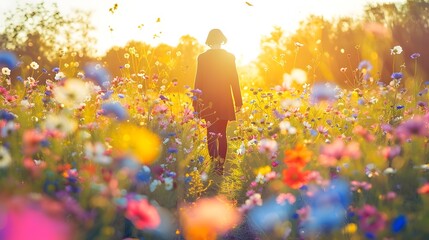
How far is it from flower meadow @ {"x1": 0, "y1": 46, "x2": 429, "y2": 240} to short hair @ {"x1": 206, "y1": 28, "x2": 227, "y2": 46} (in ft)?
2.51

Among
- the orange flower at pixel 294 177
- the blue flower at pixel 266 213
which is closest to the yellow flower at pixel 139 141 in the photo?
the blue flower at pixel 266 213

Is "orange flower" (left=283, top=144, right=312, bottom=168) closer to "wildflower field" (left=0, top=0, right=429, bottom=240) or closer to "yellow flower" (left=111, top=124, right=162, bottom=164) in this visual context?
"wildflower field" (left=0, top=0, right=429, bottom=240)

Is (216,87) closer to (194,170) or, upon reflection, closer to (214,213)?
(194,170)

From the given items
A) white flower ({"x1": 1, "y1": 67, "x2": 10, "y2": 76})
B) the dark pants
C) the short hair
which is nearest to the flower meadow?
the dark pants

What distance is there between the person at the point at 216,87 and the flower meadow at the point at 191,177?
23cm

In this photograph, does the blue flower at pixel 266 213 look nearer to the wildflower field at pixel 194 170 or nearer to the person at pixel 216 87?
the wildflower field at pixel 194 170

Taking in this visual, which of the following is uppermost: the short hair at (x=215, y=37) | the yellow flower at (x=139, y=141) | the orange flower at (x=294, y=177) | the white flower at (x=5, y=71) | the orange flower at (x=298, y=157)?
the short hair at (x=215, y=37)

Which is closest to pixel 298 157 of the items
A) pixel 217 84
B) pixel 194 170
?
pixel 194 170

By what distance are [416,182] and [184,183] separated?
7.25 ft

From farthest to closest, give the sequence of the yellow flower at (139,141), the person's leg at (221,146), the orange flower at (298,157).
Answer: the person's leg at (221,146) → the yellow flower at (139,141) → the orange flower at (298,157)

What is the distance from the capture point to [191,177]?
Result: 15.4 feet

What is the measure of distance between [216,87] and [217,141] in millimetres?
745

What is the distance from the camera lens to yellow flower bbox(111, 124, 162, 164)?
423cm

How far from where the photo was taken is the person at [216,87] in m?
6.67
